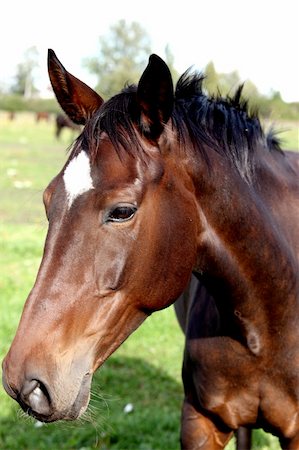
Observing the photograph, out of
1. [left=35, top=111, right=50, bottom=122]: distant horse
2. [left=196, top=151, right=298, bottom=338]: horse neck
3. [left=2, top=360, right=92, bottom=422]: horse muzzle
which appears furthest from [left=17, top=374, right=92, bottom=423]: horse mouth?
[left=35, top=111, right=50, bottom=122]: distant horse

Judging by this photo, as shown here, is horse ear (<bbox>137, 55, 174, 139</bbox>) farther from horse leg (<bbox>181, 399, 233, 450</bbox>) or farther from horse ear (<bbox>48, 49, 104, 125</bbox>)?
horse leg (<bbox>181, 399, 233, 450</bbox>)

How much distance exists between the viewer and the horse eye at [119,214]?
6.52 ft

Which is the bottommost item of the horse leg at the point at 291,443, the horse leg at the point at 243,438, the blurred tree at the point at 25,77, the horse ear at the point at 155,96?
the blurred tree at the point at 25,77

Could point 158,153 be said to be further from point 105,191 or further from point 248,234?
point 248,234

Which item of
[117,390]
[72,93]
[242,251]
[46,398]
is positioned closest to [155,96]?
[72,93]

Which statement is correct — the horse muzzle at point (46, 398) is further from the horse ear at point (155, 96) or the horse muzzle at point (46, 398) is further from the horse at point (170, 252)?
the horse ear at point (155, 96)

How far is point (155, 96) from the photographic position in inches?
82.4

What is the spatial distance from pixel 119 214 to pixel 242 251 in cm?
61

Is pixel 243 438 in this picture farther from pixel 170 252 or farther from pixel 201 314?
pixel 170 252

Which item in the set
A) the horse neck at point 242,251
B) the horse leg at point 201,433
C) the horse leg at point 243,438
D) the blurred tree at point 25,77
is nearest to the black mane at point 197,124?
the horse neck at point 242,251

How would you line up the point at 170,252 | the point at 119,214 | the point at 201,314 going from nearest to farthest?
the point at 119,214, the point at 170,252, the point at 201,314

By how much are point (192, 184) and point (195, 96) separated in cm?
44

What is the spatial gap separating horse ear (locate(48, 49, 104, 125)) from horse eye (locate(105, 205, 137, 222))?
549 millimetres

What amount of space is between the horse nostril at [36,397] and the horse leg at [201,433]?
111 centimetres
